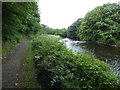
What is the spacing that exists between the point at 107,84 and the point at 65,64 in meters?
1.35

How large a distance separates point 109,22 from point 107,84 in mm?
Answer: 19908

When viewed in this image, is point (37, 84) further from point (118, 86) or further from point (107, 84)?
point (118, 86)

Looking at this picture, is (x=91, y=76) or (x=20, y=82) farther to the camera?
(x=20, y=82)

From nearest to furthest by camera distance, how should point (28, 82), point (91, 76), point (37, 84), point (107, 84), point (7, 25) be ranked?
point (7, 25)
point (107, 84)
point (91, 76)
point (37, 84)
point (28, 82)

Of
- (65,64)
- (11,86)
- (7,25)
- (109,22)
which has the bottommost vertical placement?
(11,86)

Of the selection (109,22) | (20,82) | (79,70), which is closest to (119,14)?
(109,22)

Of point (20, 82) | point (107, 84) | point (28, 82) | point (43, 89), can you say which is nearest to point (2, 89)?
point (20, 82)

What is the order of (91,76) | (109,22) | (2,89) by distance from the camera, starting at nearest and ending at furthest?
(91,76) < (2,89) < (109,22)

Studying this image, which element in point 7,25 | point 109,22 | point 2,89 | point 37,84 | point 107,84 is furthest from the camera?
point 109,22

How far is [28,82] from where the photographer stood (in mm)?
3244

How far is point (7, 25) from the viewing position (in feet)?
6.12

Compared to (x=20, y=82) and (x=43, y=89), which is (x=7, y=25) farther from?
(x=20, y=82)

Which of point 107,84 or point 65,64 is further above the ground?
point 65,64

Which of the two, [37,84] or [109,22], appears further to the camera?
[109,22]
